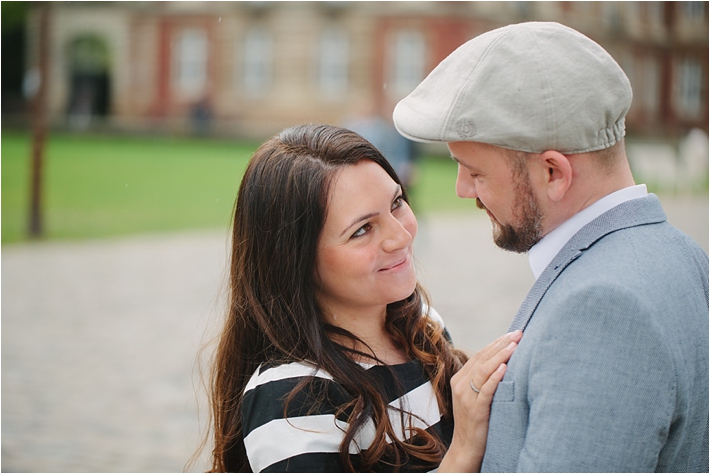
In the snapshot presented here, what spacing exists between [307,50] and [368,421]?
1546 inches

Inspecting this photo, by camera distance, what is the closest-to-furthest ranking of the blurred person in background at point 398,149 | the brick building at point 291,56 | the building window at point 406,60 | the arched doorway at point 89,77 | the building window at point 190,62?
1. the blurred person in background at point 398,149
2. the building window at point 406,60
3. the brick building at point 291,56
4. the building window at point 190,62
5. the arched doorway at point 89,77

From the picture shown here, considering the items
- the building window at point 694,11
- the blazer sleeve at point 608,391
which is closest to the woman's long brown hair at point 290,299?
the blazer sleeve at point 608,391

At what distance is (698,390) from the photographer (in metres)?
1.57

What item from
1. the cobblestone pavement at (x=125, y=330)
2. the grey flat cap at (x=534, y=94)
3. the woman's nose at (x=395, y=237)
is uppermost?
the grey flat cap at (x=534, y=94)

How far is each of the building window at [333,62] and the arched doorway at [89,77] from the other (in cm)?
1212

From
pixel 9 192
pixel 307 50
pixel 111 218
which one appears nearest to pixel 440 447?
pixel 111 218

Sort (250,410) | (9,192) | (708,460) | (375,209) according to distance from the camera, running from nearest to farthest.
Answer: (708,460) < (250,410) < (375,209) < (9,192)

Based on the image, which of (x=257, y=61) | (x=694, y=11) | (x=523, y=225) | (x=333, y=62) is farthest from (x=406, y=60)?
(x=523, y=225)

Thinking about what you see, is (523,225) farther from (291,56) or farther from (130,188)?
(291,56)

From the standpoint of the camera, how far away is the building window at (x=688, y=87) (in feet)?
148

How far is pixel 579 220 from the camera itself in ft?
5.57

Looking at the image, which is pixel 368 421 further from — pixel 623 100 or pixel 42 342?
pixel 42 342

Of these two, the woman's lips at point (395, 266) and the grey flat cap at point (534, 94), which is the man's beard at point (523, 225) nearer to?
the grey flat cap at point (534, 94)

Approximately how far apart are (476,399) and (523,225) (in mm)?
381
